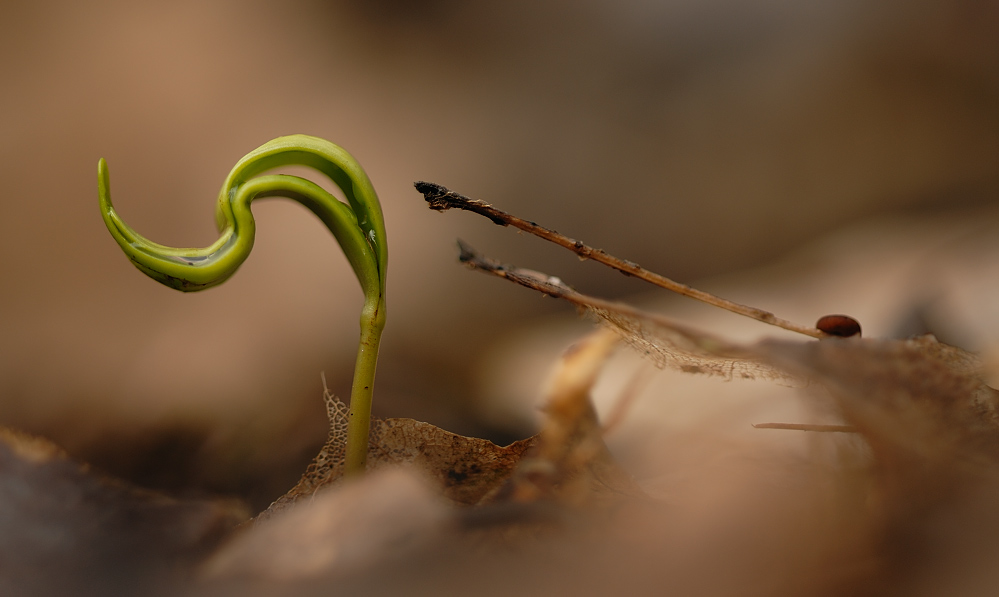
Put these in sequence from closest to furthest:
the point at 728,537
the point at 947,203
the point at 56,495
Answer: the point at 728,537
the point at 56,495
the point at 947,203

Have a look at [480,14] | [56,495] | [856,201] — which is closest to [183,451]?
[56,495]

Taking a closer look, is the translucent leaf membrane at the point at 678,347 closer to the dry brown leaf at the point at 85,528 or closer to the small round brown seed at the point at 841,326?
the small round brown seed at the point at 841,326

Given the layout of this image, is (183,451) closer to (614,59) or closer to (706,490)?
(706,490)

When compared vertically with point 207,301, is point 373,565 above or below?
below

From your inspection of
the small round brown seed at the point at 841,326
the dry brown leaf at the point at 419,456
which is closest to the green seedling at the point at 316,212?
the dry brown leaf at the point at 419,456

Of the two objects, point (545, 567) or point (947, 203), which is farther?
point (947, 203)

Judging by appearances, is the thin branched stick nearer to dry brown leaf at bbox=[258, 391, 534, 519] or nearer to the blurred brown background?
dry brown leaf at bbox=[258, 391, 534, 519]

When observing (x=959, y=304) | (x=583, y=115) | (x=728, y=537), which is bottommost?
(x=728, y=537)
